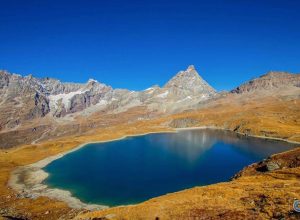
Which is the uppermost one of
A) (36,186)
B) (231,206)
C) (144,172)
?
(231,206)

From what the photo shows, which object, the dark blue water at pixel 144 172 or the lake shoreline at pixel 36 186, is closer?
the lake shoreline at pixel 36 186

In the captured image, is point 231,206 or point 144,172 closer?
point 231,206

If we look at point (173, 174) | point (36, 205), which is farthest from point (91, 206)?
point (173, 174)

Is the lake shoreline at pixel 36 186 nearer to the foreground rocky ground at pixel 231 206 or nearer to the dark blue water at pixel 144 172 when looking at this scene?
the dark blue water at pixel 144 172

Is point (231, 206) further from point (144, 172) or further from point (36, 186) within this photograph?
point (36, 186)

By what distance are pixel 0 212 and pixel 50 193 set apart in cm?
2484

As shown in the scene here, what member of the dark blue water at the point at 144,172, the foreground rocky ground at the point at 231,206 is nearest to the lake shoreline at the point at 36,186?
the dark blue water at the point at 144,172

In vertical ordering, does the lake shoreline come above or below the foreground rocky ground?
below

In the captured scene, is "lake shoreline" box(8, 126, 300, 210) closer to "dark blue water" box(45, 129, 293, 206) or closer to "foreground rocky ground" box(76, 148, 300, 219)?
"dark blue water" box(45, 129, 293, 206)

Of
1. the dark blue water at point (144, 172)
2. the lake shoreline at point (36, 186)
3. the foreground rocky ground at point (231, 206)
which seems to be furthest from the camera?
the dark blue water at point (144, 172)

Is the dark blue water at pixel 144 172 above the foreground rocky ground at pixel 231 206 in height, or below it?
below

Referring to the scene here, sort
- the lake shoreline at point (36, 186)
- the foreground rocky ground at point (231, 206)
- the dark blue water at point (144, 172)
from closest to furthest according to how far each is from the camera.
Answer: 1. the foreground rocky ground at point (231, 206)
2. the lake shoreline at point (36, 186)
3. the dark blue water at point (144, 172)

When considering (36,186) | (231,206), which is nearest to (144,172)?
(36,186)

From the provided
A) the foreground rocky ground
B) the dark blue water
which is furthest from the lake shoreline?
the foreground rocky ground
